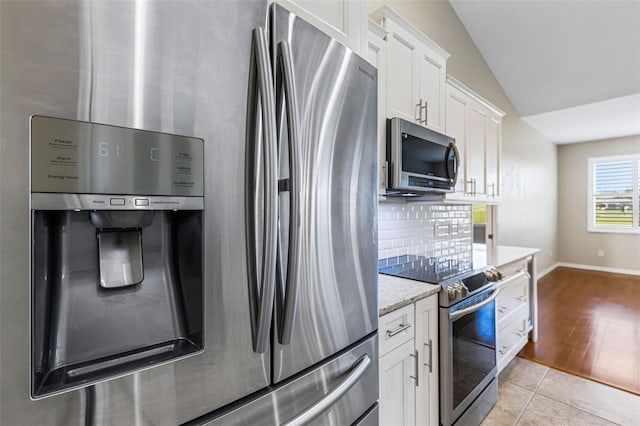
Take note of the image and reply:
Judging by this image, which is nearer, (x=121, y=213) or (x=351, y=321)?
(x=121, y=213)

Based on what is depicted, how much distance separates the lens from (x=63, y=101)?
1.58ft

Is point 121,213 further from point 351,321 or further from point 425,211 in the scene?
point 425,211

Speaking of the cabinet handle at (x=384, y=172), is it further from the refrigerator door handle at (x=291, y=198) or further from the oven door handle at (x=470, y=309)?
the refrigerator door handle at (x=291, y=198)

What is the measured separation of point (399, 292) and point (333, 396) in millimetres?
699

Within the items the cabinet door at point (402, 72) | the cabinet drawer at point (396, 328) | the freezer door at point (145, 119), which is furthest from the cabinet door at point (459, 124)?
the freezer door at point (145, 119)

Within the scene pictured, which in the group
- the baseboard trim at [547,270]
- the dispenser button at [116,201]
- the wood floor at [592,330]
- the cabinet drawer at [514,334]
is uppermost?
the dispenser button at [116,201]

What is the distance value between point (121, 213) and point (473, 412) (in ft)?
7.04

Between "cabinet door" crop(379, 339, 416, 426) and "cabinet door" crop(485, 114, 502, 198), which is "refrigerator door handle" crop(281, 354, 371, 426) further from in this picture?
"cabinet door" crop(485, 114, 502, 198)

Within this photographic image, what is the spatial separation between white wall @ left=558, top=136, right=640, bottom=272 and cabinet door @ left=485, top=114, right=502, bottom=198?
536 centimetres

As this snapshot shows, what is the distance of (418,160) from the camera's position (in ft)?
5.99

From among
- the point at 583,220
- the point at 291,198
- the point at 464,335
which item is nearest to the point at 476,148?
the point at 464,335

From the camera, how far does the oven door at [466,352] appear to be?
5.12ft

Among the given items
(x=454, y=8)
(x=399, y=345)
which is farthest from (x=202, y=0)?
(x=454, y=8)

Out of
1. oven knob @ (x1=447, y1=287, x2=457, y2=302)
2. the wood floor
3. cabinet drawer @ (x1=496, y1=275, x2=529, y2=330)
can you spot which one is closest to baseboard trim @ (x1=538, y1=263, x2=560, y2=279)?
the wood floor
